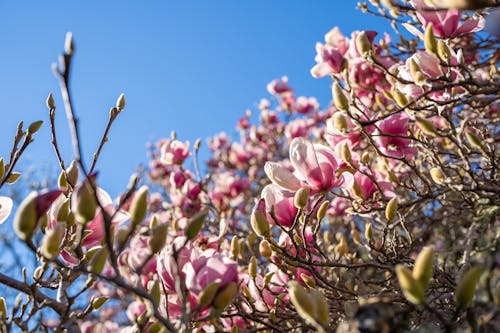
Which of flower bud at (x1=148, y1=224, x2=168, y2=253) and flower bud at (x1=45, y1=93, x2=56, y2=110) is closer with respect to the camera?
flower bud at (x1=148, y1=224, x2=168, y2=253)

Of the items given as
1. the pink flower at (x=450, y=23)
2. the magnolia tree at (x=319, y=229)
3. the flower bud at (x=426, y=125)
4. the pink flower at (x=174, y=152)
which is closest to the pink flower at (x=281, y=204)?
the magnolia tree at (x=319, y=229)

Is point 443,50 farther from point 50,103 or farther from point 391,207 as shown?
point 50,103

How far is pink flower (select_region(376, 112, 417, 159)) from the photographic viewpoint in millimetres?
1748

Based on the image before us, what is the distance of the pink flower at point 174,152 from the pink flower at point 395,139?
1.84m

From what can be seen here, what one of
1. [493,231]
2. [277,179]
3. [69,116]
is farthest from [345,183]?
[493,231]

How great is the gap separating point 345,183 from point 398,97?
344 mm

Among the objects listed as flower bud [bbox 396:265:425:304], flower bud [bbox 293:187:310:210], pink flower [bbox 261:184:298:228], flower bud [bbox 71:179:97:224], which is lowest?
flower bud [bbox 396:265:425:304]

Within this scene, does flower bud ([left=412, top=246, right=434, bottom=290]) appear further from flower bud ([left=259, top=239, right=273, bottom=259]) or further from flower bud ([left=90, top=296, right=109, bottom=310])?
flower bud ([left=90, top=296, right=109, bottom=310])

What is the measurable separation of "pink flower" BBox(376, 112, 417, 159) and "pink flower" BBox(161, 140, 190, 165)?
6.05 ft

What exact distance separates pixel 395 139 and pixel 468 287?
1.07 metres

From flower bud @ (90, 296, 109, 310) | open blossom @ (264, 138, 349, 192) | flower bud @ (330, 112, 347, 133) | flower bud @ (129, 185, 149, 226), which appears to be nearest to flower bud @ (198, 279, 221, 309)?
flower bud @ (129, 185, 149, 226)

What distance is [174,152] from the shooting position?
335 centimetres

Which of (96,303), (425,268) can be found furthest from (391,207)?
(96,303)

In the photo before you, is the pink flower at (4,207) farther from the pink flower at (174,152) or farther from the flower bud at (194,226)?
the pink flower at (174,152)
